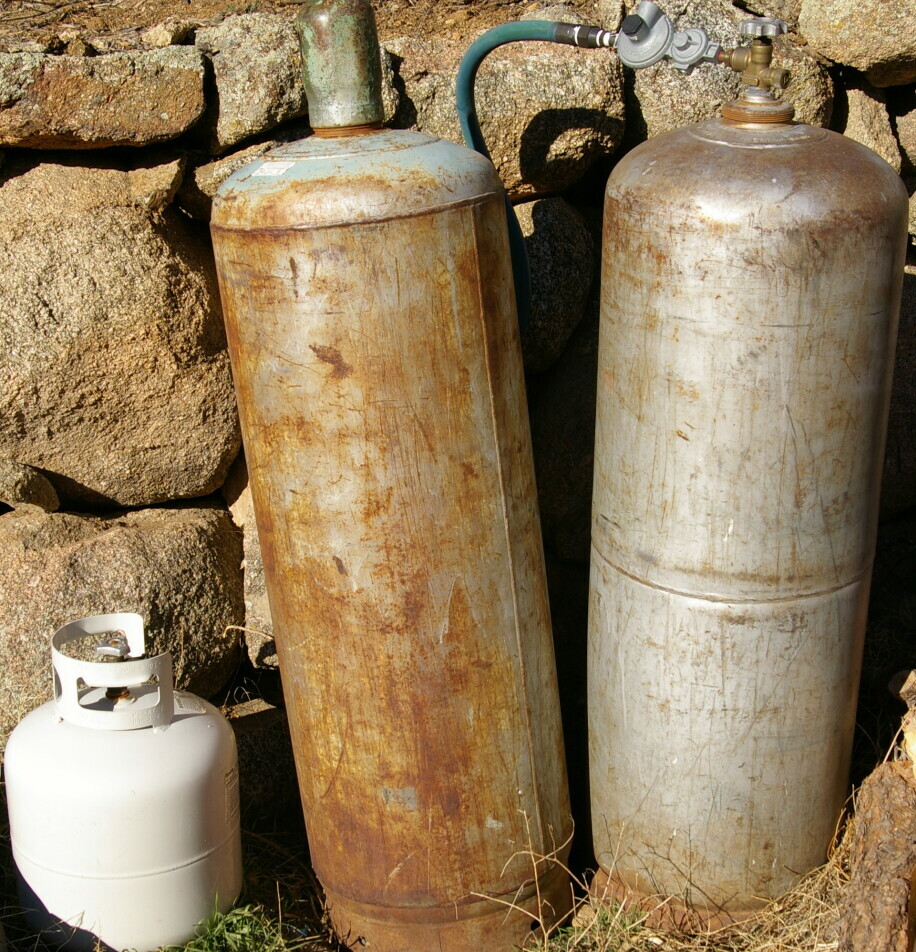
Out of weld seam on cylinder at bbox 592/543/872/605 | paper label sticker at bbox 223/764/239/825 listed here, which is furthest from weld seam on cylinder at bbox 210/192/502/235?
paper label sticker at bbox 223/764/239/825

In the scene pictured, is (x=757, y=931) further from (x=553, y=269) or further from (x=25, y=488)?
(x=25, y=488)

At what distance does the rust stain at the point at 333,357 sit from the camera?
1.96 meters

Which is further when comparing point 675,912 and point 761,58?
point 675,912

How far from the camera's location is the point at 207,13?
2885 millimetres

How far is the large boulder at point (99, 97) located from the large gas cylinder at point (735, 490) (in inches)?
42.5

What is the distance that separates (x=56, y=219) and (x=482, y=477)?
1241mm

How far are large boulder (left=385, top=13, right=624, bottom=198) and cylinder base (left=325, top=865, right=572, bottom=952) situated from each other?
5.60ft

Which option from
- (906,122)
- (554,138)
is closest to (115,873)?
Result: (554,138)

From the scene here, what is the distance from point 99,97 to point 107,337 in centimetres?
55

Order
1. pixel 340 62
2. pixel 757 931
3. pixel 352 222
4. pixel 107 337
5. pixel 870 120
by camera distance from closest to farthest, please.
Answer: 1. pixel 352 222
2. pixel 340 62
3. pixel 757 931
4. pixel 107 337
5. pixel 870 120

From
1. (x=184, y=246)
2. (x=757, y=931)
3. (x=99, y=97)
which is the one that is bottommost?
(x=757, y=931)

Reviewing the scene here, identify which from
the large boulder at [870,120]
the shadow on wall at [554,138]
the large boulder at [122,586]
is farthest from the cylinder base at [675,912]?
the large boulder at [870,120]

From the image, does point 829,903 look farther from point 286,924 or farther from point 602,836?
point 286,924

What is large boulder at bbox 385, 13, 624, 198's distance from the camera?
2.60 m
